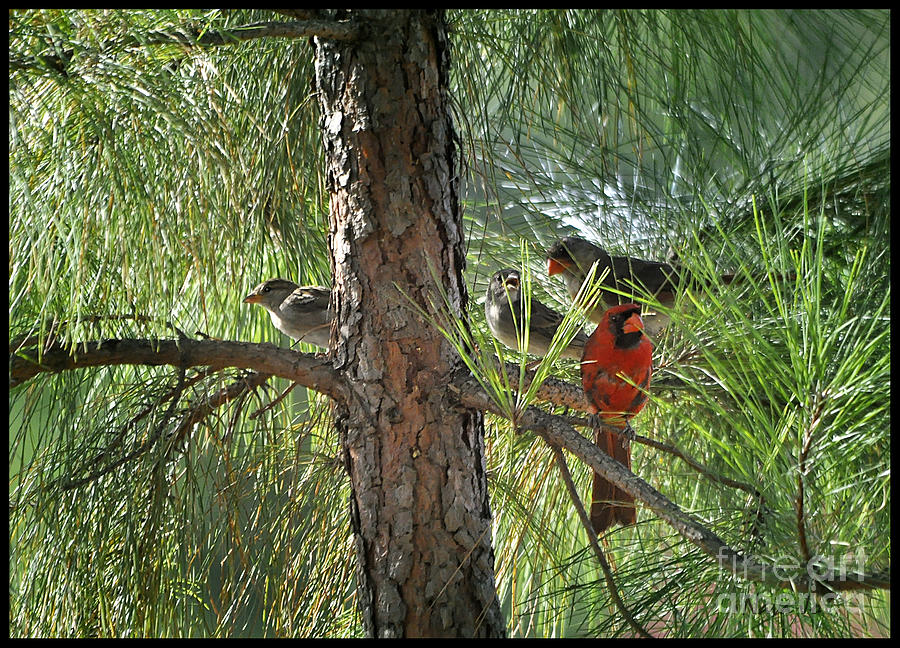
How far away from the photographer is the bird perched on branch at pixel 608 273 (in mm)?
1677

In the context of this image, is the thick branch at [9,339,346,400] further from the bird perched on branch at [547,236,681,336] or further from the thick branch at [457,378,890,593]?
the bird perched on branch at [547,236,681,336]

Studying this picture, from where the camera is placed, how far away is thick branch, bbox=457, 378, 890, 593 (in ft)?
2.39

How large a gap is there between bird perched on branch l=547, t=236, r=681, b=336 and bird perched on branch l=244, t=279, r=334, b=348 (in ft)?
1.70

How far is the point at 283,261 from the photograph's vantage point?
163 cm

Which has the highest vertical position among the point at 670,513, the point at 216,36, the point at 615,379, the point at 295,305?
the point at 216,36

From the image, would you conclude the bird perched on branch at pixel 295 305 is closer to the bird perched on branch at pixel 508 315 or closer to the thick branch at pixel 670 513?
the bird perched on branch at pixel 508 315

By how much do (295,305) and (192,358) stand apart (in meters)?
0.52

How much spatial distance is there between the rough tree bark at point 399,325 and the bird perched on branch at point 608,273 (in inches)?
20.5

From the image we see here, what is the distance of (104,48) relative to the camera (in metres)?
1.02

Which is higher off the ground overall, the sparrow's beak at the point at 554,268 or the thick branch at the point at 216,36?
the thick branch at the point at 216,36

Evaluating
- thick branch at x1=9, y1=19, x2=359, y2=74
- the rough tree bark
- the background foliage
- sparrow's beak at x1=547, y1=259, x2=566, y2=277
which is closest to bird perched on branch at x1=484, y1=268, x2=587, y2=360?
sparrow's beak at x1=547, y1=259, x2=566, y2=277

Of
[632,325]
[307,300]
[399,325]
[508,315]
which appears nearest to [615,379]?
[632,325]

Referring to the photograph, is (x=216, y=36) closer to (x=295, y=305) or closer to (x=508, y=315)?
(x=295, y=305)

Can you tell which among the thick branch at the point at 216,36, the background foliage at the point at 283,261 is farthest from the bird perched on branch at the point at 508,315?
the thick branch at the point at 216,36
